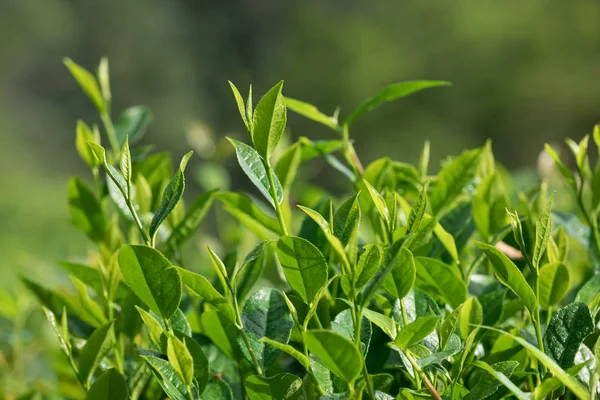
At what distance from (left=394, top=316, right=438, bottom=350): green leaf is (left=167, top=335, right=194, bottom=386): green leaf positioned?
10 cm

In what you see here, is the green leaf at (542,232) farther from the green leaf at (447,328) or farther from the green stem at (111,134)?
the green stem at (111,134)

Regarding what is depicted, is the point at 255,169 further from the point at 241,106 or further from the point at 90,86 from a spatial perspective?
the point at 90,86

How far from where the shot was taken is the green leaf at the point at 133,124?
23.9 inches

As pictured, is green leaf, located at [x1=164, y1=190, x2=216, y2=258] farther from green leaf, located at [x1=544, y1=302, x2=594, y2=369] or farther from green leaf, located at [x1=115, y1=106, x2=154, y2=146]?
green leaf, located at [x1=544, y1=302, x2=594, y2=369]

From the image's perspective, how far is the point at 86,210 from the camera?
56 cm

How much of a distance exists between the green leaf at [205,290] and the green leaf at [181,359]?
3cm

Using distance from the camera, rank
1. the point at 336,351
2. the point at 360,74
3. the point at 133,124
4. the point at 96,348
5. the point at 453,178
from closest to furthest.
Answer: the point at 336,351
the point at 96,348
the point at 453,178
the point at 133,124
the point at 360,74

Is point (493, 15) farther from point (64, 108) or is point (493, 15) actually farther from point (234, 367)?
point (234, 367)

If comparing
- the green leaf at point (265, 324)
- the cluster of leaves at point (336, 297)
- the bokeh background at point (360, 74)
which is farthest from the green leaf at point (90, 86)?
the bokeh background at point (360, 74)

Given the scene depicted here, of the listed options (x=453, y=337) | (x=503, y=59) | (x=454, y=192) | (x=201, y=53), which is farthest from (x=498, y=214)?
(x=201, y=53)

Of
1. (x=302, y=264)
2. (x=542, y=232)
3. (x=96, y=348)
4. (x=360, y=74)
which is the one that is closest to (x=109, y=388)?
(x=96, y=348)

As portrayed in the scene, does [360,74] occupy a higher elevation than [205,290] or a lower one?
lower

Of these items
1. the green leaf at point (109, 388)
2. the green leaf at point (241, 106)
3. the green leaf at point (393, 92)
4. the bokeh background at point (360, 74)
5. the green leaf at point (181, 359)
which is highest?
the green leaf at point (241, 106)

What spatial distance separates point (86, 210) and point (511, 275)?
346 millimetres
